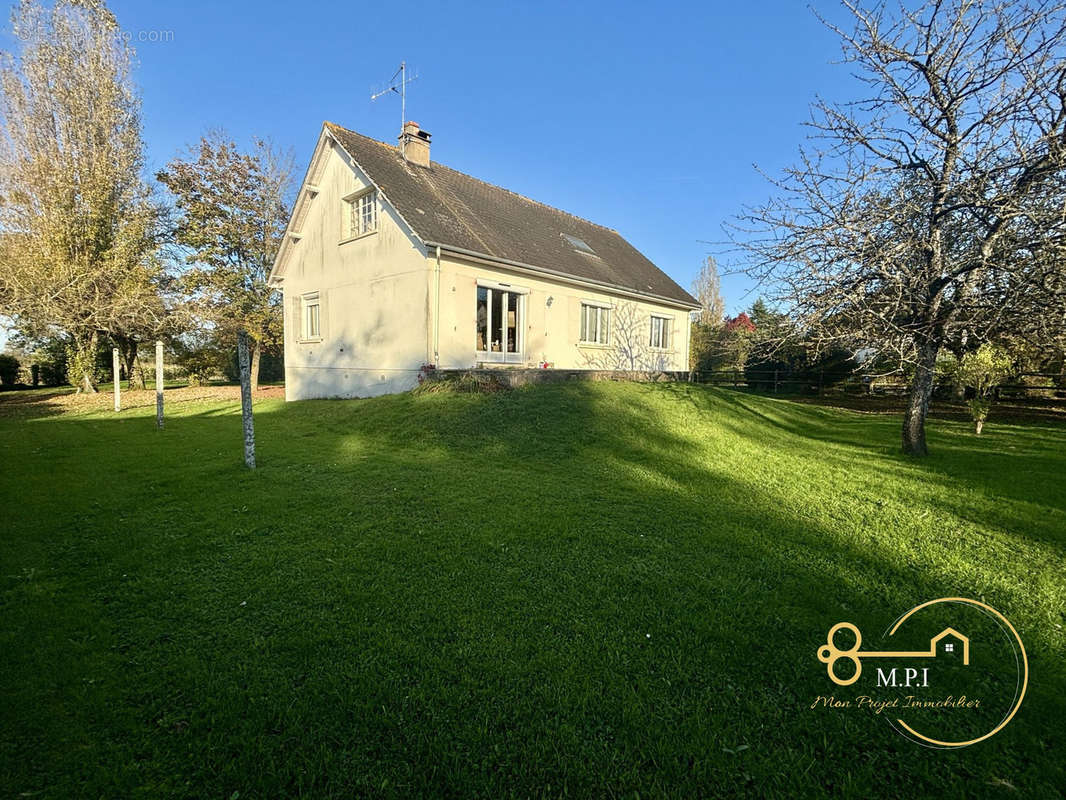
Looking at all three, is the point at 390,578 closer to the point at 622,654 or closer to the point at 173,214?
the point at 622,654

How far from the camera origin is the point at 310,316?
50.0 feet

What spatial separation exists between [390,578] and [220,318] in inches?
829

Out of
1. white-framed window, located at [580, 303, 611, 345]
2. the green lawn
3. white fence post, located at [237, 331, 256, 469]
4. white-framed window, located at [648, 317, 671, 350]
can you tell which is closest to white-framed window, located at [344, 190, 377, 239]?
white-framed window, located at [580, 303, 611, 345]

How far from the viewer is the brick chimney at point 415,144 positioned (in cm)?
1446

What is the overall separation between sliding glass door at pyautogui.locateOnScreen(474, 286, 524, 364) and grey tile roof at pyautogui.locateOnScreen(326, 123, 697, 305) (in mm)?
1065

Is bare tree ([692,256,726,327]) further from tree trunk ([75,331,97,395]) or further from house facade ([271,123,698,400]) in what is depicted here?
tree trunk ([75,331,97,395])

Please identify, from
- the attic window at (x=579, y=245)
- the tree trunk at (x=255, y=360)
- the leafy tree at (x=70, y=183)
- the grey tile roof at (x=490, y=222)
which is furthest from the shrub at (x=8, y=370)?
the attic window at (x=579, y=245)

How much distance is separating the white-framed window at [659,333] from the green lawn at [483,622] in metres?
12.4

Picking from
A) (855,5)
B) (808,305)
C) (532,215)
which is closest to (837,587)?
(808,305)

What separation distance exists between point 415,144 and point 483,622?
50.9 ft

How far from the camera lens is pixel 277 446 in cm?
732

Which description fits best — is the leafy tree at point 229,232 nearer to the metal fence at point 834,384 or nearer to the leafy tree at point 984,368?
the metal fence at point 834,384

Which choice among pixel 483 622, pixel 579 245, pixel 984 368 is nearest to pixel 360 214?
pixel 579 245

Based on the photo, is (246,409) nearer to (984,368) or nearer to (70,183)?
(984,368)
